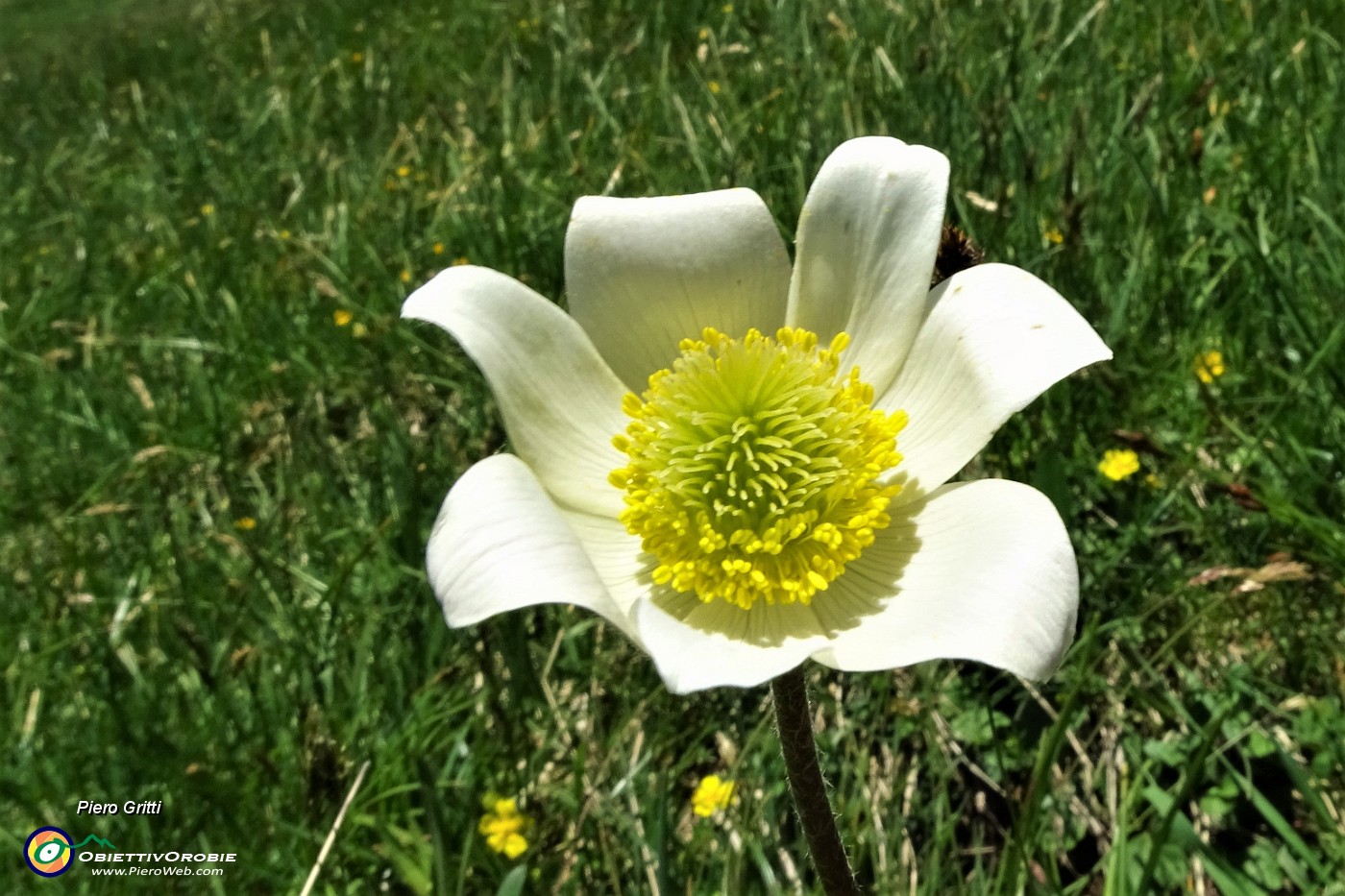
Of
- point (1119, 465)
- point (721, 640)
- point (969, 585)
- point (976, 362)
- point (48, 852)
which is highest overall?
point (976, 362)

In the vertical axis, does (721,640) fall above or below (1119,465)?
above

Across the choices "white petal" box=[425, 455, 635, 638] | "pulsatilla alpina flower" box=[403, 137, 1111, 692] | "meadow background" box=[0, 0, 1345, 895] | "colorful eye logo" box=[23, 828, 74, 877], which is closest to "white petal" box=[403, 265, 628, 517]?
"pulsatilla alpina flower" box=[403, 137, 1111, 692]

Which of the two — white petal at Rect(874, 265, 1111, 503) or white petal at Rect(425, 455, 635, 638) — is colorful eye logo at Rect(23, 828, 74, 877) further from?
white petal at Rect(874, 265, 1111, 503)

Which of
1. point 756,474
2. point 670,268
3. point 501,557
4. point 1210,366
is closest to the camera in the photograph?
point 501,557

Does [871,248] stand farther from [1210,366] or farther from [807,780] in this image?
[1210,366]

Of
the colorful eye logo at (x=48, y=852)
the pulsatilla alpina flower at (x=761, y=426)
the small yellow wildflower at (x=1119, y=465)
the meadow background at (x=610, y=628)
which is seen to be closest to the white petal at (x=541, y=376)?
the pulsatilla alpina flower at (x=761, y=426)

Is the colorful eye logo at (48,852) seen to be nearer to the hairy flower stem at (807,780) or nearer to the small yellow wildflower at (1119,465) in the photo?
the hairy flower stem at (807,780)

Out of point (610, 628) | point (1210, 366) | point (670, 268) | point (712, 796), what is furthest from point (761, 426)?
point (1210, 366)
